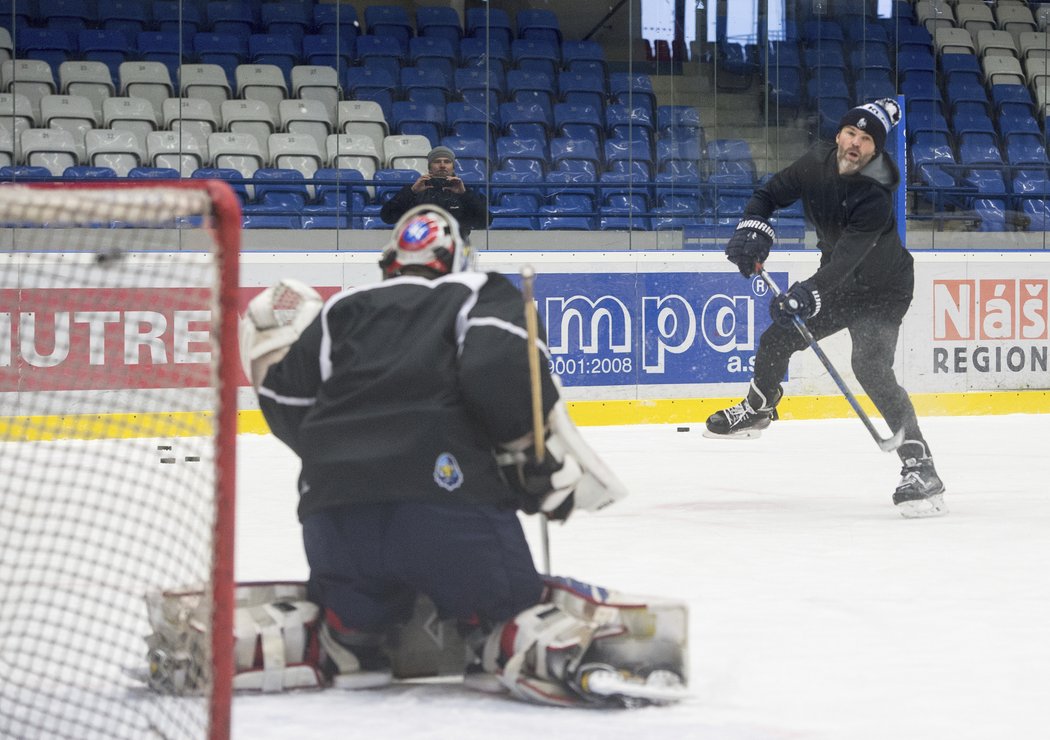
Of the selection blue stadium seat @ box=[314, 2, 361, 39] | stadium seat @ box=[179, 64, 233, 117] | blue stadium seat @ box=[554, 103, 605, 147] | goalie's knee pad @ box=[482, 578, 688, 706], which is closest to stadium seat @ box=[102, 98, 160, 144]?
stadium seat @ box=[179, 64, 233, 117]

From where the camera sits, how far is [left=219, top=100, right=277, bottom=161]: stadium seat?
9.43 metres

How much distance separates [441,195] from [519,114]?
134 inches

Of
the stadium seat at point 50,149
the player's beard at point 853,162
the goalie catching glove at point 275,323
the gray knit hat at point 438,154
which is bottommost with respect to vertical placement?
the goalie catching glove at point 275,323

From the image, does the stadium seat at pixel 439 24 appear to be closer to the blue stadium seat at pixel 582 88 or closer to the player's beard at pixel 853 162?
the blue stadium seat at pixel 582 88

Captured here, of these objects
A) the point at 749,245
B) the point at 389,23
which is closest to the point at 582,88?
the point at 389,23

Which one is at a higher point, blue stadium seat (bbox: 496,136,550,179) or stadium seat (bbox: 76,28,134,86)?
stadium seat (bbox: 76,28,134,86)

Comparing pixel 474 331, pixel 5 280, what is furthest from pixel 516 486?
pixel 5 280

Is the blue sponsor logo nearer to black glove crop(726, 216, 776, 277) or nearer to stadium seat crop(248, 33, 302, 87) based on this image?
black glove crop(726, 216, 776, 277)

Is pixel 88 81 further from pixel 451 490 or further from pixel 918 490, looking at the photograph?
pixel 451 490

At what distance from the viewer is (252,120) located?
381 inches

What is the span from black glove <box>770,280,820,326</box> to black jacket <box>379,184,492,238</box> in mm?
2399

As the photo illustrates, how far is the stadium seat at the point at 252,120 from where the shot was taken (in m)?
9.43

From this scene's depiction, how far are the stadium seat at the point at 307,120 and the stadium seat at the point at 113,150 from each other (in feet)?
3.41

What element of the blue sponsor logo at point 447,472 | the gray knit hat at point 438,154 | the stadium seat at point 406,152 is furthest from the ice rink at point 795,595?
the stadium seat at point 406,152
